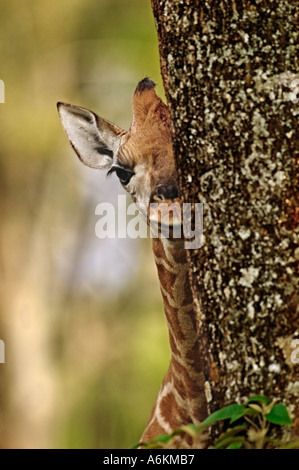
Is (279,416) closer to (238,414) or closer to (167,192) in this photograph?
(238,414)

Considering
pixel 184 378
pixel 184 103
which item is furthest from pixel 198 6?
pixel 184 378

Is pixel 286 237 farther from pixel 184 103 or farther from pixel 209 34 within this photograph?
pixel 209 34

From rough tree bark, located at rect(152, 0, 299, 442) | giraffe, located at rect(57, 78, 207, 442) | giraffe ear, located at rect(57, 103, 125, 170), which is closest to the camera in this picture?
rough tree bark, located at rect(152, 0, 299, 442)

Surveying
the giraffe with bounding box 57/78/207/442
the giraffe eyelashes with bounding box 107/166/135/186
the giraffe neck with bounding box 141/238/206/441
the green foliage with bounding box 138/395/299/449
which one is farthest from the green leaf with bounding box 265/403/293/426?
the giraffe eyelashes with bounding box 107/166/135/186

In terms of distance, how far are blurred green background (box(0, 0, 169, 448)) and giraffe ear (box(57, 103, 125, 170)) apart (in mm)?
7052

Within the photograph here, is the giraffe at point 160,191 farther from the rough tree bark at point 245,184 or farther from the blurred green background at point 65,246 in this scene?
the blurred green background at point 65,246

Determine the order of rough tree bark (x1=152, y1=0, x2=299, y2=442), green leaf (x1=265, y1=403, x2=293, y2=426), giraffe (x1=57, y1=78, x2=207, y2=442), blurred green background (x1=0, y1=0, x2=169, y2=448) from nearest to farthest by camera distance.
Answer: green leaf (x1=265, y1=403, x2=293, y2=426) → rough tree bark (x1=152, y1=0, x2=299, y2=442) → giraffe (x1=57, y1=78, x2=207, y2=442) → blurred green background (x1=0, y1=0, x2=169, y2=448)

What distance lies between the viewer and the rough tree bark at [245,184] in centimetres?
187

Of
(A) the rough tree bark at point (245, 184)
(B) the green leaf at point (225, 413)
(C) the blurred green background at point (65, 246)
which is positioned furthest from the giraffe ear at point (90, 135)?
(C) the blurred green background at point (65, 246)

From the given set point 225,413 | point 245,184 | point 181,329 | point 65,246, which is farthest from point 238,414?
point 65,246

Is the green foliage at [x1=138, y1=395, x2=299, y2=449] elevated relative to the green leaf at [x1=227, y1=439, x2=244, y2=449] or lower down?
elevated

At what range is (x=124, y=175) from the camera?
3029mm

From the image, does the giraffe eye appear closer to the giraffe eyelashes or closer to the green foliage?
the giraffe eyelashes

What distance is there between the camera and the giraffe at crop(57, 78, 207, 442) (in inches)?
107
